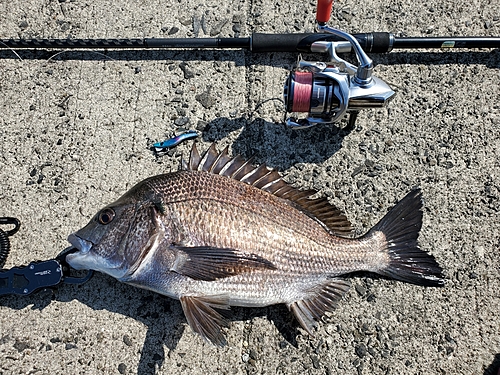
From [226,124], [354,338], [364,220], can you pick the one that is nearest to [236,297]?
[354,338]

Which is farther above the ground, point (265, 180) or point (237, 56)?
point (237, 56)

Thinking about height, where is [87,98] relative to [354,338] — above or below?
above

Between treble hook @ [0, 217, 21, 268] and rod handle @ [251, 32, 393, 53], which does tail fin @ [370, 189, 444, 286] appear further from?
treble hook @ [0, 217, 21, 268]

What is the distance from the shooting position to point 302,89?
2.19m

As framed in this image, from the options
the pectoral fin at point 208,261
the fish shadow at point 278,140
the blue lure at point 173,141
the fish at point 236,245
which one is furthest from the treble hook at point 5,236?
the fish shadow at point 278,140

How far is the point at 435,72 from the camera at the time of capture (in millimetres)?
2732

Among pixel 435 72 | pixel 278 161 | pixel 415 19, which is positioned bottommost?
pixel 278 161

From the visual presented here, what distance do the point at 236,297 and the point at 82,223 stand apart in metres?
1.05

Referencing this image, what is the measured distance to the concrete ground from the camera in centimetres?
235

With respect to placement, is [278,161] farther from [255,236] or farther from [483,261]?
[483,261]

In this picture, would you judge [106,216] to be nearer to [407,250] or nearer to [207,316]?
[207,316]

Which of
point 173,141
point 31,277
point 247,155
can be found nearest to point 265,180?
point 247,155

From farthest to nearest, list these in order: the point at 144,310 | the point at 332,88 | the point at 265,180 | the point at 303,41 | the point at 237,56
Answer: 1. the point at 237,56
2. the point at 303,41
3. the point at 144,310
4. the point at 265,180
5. the point at 332,88

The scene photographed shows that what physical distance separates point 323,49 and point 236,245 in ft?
3.92
